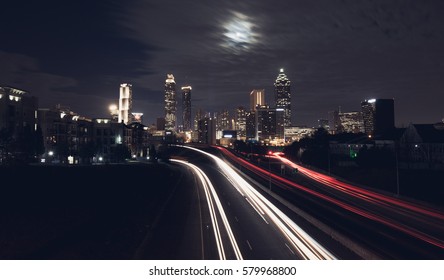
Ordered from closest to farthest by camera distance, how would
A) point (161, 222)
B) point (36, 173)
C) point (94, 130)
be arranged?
point (161, 222) < point (36, 173) < point (94, 130)

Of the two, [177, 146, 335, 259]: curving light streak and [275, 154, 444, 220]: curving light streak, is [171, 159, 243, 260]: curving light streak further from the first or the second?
[275, 154, 444, 220]: curving light streak

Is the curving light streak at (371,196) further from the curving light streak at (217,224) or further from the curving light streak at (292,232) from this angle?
the curving light streak at (217,224)

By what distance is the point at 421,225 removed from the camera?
31.5 meters

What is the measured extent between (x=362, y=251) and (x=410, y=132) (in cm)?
7679

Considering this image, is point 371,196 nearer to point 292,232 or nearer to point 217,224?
point 292,232

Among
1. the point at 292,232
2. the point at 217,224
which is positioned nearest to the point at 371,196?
the point at 292,232

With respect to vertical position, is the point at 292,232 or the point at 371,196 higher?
the point at 292,232

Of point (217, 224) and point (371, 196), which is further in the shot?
point (371, 196)

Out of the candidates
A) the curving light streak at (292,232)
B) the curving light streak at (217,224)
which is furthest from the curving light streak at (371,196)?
the curving light streak at (217,224)

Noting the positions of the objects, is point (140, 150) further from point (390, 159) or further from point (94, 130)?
point (390, 159)

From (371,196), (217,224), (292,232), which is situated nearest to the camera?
(292,232)

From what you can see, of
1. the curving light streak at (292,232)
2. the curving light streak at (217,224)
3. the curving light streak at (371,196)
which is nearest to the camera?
the curving light streak at (292,232)

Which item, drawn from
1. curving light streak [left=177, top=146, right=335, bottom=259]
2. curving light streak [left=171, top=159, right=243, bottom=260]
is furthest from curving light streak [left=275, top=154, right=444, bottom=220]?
curving light streak [left=171, top=159, right=243, bottom=260]
